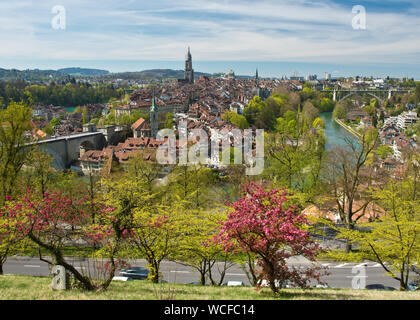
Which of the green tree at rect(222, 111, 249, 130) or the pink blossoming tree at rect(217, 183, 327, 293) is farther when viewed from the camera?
the green tree at rect(222, 111, 249, 130)

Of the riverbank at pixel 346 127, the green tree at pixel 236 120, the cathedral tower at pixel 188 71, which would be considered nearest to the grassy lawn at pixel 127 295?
the green tree at pixel 236 120

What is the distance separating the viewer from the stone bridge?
102 ft

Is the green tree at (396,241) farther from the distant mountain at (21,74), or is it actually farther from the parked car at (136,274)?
the distant mountain at (21,74)

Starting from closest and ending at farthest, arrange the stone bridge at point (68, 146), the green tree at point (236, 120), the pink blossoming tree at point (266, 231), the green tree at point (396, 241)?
1. the pink blossoming tree at point (266, 231)
2. the green tree at point (396, 241)
3. the stone bridge at point (68, 146)
4. the green tree at point (236, 120)

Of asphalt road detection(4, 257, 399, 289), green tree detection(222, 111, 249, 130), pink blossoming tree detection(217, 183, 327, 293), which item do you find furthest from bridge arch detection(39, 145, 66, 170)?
pink blossoming tree detection(217, 183, 327, 293)

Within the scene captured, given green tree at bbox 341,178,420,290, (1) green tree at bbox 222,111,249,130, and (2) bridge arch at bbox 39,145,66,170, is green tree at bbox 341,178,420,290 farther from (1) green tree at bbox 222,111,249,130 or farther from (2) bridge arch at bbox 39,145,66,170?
(1) green tree at bbox 222,111,249,130

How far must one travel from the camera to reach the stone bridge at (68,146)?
31.2 m

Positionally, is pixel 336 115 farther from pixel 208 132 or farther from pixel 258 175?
pixel 258 175

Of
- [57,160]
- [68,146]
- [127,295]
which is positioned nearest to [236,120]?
[68,146]

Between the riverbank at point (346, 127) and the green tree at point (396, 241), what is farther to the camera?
the riverbank at point (346, 127)

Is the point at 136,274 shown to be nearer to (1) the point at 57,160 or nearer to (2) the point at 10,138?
(2) the point at 10,138
